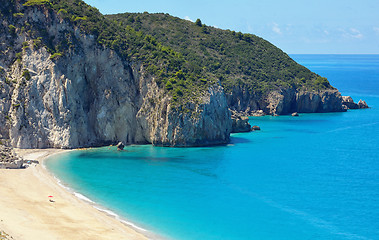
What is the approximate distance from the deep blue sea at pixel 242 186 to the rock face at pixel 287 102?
38960mm

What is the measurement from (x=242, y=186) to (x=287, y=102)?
3445 inches

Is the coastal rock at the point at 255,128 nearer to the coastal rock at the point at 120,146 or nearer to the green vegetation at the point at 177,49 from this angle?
the green vegetation at the point at 177,49

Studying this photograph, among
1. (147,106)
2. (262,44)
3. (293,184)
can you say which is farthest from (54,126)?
(262,44)

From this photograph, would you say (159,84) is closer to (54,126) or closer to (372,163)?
(54,126)

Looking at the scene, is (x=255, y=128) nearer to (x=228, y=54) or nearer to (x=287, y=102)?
(x=287, y=102)

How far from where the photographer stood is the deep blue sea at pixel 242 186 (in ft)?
189

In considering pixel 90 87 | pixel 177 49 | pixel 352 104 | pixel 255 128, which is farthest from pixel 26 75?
pixel 352 104

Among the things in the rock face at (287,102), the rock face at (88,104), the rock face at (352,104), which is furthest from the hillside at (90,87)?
the rock face at (352,104)

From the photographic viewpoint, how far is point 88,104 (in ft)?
325

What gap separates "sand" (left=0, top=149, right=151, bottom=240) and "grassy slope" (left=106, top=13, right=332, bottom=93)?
88318 mm

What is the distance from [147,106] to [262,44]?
315 ft

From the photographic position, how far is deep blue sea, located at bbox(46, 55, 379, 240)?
57.5 m

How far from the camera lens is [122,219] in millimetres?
58688

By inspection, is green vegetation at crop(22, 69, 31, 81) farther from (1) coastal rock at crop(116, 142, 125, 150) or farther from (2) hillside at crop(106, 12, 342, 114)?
(2) hillside at crop(106, 12, 342, 114)
